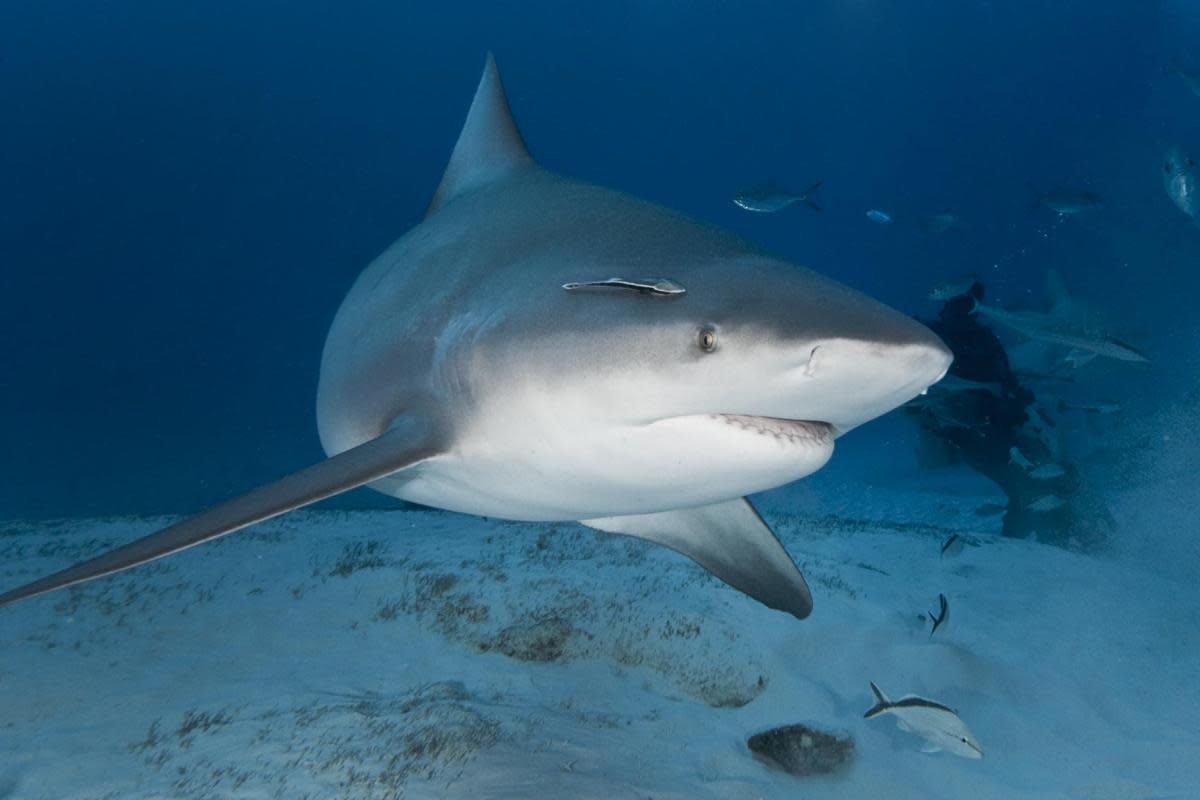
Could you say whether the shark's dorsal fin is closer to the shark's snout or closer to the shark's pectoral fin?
the shark's pectoral fin

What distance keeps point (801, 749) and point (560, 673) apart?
145 centimetres

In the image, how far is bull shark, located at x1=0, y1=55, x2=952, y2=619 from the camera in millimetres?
1650

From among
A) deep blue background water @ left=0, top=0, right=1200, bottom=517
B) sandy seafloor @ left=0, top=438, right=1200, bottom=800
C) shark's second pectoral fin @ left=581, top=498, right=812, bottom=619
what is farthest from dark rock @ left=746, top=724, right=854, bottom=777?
deep blue background water @ left=0, top=0, right=1200, bottom=517

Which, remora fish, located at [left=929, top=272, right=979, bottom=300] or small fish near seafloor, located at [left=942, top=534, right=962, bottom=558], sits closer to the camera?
small fish near seafloor, located at [left=942, top=534, right=962, bottom=558]

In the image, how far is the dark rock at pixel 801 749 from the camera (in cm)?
369

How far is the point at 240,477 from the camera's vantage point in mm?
26453

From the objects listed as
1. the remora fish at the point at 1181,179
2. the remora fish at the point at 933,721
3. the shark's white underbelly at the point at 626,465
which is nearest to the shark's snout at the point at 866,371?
the shark's white underbelly at the point at 626,465

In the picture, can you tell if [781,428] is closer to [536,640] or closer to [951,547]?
[536,640]

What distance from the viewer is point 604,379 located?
1.83 m

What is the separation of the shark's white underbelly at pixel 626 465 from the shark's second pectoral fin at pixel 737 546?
716mm

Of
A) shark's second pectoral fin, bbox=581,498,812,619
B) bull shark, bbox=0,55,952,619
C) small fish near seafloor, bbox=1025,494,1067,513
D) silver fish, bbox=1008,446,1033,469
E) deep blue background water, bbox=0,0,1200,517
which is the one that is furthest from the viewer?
deep blue background water, bbox=0,0,1200,517

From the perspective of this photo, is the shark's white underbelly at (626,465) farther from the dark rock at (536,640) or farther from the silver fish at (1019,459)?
the silver fish at (1019,459)

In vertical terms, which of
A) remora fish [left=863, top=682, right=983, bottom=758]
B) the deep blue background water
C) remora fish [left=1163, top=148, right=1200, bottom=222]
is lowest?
remora fish [left=863, top=682, right=983, bottom=758]

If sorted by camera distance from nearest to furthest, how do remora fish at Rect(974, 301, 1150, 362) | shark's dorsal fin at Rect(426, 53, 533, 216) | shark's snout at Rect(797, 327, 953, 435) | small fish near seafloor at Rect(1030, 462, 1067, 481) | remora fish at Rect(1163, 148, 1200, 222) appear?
Answer: shark's snout at Rect(797, 327, 953, 435) < shark's dorsal fin at Rect(426, 53, 533, 216) < remora fish at Rect(974, 301, 1150, 362) < remora fish at Rect(1163, 148, 1200, 222) < small fish near seafloor at Rect(1030, 462, 1067, 481)
